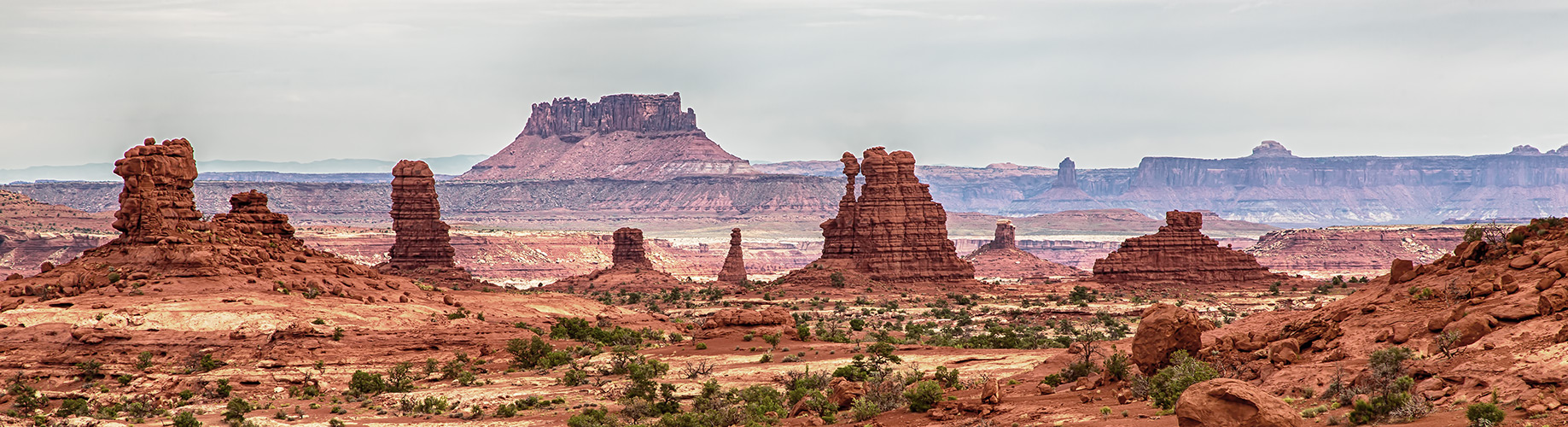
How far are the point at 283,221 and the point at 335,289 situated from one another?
318 inches

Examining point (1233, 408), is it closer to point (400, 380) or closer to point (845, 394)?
point (845, 394)

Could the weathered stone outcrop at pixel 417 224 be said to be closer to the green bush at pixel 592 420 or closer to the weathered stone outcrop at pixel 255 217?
the weathered stone outcrop at pixel 255 217

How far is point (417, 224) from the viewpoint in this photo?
73938 mm

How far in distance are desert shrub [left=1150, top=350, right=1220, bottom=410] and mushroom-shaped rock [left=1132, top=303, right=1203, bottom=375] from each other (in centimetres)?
105

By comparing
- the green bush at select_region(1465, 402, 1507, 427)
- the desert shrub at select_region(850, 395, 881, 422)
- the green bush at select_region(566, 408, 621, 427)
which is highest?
the green bush at select_region(1465, 402, 1507, 427)

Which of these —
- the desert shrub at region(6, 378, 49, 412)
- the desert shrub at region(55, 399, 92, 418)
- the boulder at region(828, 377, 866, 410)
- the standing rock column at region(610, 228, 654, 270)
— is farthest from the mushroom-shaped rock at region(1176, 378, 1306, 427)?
the standing rock column at region(610, 228, 654, 270)

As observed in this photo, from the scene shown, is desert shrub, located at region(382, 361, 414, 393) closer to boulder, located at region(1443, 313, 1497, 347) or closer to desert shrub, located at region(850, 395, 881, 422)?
desert shrub, located at region(850, 395, 881, 422)

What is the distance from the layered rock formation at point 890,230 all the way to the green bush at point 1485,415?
64.6 m

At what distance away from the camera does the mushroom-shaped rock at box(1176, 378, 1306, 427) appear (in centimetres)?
1819

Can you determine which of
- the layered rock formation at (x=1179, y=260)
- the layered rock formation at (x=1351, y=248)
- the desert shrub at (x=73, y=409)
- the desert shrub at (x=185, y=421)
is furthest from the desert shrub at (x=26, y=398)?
the layered rock formation at (x=1351, y=248)

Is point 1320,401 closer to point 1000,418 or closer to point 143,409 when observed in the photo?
point 1000,418

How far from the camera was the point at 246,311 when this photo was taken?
129 feet

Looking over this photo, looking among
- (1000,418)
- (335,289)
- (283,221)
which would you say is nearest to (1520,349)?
(1000,418)

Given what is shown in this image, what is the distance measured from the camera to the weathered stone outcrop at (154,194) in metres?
43.9
